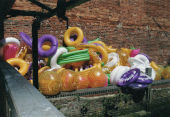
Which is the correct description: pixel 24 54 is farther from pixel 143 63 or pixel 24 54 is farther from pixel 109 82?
pixel 143 63

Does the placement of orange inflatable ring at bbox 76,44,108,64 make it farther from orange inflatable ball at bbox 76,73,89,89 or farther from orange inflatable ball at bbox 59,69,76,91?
orange inflatable ball at bbox 59,69,76,91

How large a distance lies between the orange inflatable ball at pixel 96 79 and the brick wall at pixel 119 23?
8.11 ft

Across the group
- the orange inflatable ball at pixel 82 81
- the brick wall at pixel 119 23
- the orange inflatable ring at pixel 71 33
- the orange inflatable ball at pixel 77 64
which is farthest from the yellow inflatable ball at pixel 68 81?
the brick wall at pixel 119 23

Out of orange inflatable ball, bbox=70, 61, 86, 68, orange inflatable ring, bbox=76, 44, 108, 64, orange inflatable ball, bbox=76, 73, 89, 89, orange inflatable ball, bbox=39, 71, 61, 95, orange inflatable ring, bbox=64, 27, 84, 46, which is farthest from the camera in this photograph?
orange inflatable ring, bbox=64, 27, 84, 46

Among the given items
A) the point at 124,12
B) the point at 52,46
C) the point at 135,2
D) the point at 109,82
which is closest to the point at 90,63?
the point at 109,82

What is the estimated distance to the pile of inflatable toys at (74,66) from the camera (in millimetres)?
3739

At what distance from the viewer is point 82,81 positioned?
4.05 metres

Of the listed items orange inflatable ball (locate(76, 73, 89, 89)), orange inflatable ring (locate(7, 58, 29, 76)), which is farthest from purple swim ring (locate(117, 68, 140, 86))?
orange inflatable ring (locate(7, 58, 29, 76))

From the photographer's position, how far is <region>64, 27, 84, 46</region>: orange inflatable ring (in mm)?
5602

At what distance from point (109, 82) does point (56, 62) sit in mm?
1582

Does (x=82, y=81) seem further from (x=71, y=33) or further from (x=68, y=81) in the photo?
(x=71, y=33)

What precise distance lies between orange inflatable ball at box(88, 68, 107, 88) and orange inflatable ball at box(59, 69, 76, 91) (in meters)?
0.51

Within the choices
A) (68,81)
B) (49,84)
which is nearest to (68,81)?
(68,81)

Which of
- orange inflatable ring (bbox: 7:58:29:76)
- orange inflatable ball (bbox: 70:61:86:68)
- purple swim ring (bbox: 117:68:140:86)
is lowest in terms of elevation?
purple swim ring (bbox: 117:68:140:86)
